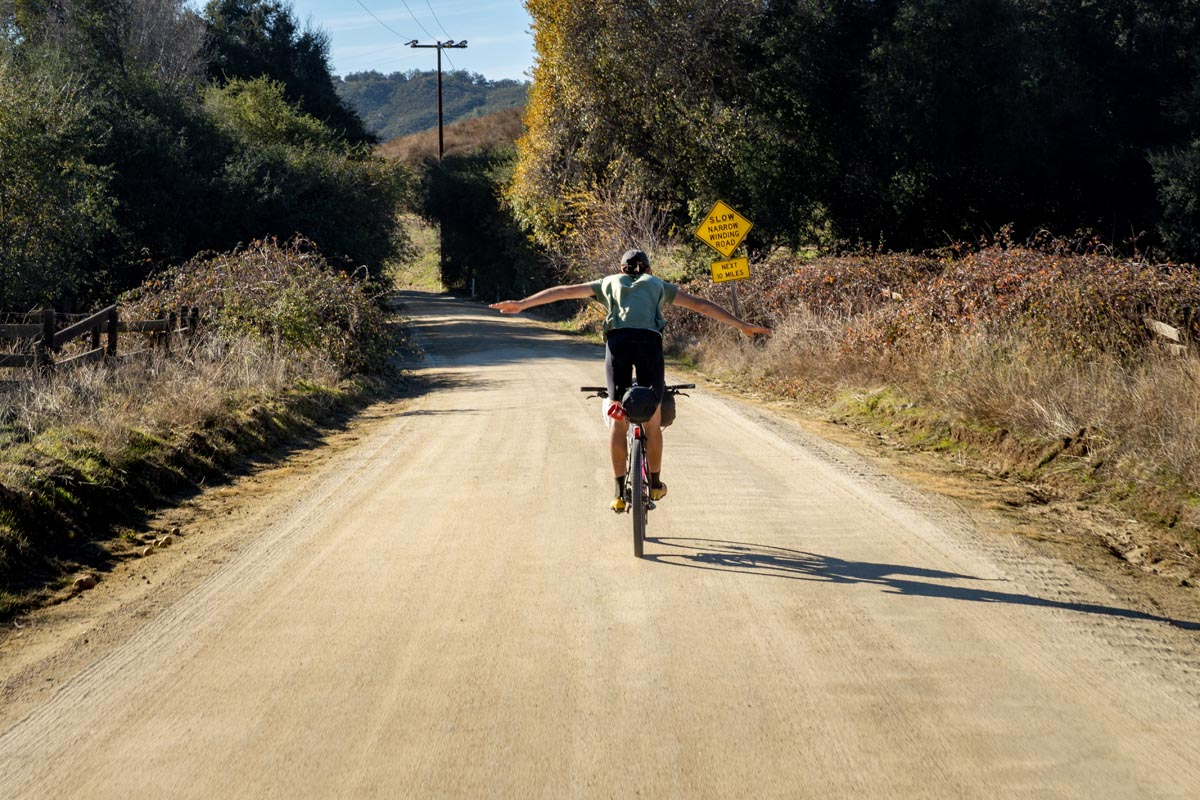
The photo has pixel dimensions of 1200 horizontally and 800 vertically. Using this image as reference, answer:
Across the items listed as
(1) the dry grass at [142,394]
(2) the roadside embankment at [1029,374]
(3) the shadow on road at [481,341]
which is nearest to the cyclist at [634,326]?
(2) the roadside embankment at [1029,374]

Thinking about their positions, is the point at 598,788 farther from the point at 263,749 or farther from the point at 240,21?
the point at 240,21

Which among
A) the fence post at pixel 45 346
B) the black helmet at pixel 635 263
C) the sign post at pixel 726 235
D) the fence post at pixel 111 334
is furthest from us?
the sign post at pixel 726 235

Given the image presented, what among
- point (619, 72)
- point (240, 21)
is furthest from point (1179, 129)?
point (240, 21)

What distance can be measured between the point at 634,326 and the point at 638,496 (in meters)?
1.14

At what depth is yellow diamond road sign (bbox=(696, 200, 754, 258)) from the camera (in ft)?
67.1

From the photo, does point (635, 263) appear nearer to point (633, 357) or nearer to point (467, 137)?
point (633, 357)

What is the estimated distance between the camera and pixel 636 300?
7.25 metres

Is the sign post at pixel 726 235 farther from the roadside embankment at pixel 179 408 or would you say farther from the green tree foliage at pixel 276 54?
the green tree foliage at pixel 276 54

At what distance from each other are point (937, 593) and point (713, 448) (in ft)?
17.3

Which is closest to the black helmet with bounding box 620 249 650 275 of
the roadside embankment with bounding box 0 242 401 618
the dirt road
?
the dirt road

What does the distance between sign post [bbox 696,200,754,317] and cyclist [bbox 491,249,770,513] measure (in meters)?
12.9

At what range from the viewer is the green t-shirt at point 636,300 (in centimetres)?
724

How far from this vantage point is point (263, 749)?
4.11m

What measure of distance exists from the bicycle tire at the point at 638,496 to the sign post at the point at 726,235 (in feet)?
44.1
